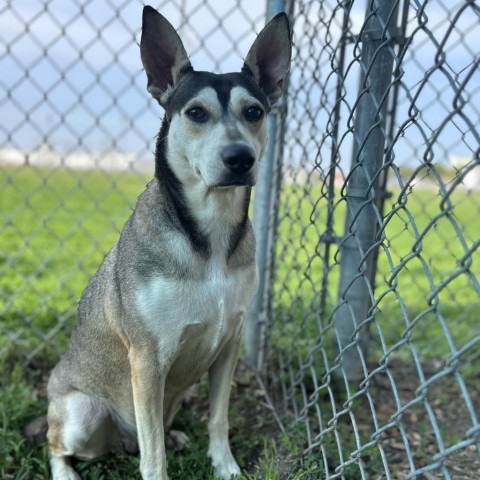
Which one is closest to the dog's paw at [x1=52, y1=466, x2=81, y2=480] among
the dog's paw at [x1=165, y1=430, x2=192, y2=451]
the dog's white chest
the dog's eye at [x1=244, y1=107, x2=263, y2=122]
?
the dog's paw at [x1=165, y1=430, x2=192, y2=451]

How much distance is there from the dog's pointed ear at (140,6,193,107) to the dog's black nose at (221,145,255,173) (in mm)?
542

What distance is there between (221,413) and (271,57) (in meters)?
1.61

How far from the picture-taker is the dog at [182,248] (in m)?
2.25

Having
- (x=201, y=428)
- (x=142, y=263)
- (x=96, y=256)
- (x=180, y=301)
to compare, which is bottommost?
(x=201, y=428)

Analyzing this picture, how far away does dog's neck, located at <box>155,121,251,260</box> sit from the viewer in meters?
2.33

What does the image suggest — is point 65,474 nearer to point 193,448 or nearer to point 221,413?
point 193,448

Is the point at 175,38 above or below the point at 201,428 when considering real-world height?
above

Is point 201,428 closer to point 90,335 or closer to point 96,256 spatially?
point 90,335

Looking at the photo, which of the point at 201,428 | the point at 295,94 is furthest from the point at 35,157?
the point at 201,428

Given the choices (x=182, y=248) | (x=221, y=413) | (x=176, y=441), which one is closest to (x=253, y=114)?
(x=182, y=248)

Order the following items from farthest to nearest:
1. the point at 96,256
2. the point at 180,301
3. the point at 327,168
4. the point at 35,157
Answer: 1. the point at 96,256
2. the point at 35,157
3. the point at 327,168
4. the point at 180,301

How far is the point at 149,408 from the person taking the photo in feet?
7.68

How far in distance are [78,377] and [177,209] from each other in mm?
1005

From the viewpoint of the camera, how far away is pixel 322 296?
2.99m
